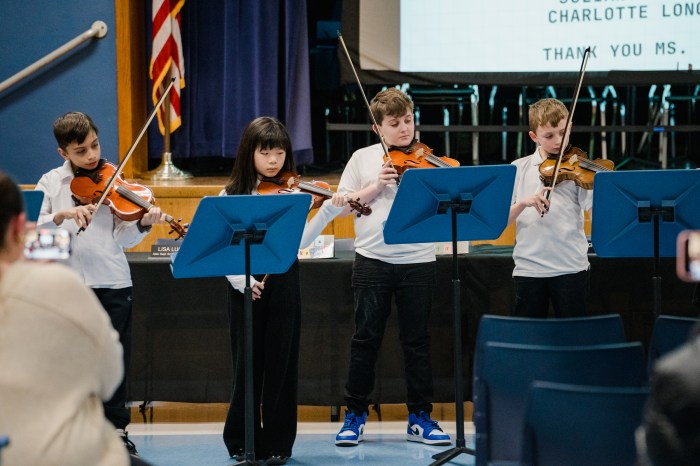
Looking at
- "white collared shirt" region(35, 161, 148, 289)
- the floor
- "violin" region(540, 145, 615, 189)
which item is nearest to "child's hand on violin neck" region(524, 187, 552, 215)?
"violin" region(540, 145, 615, 189)

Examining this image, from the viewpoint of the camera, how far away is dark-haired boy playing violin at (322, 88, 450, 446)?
4367 mm

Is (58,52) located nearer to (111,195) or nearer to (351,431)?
(111,195)

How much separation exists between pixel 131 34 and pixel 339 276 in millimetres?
2693

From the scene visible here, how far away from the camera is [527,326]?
3.05 meters

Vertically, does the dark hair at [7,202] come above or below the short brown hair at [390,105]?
below

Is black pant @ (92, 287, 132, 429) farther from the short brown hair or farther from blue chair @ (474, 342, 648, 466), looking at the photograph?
blue chair @ (474, 342, 648, 466)

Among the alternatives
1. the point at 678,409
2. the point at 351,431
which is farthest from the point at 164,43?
the point at 678,409

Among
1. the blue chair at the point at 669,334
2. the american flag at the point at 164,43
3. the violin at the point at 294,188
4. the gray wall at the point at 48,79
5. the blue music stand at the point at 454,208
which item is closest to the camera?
the blue chair at the point at 669,334

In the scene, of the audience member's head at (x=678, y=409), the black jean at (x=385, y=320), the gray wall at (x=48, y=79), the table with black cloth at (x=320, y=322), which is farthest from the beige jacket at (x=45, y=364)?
the gray wall at (x=48, y=79)

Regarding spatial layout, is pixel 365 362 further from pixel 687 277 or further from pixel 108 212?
pixel 687 277

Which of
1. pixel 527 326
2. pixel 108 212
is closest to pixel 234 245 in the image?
pixel 108 212

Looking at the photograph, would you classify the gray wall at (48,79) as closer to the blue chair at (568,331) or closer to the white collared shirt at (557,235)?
the white collared shirt at (557,235)

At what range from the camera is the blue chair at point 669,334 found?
291 cm

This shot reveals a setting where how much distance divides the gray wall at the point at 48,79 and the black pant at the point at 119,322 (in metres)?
2.34
